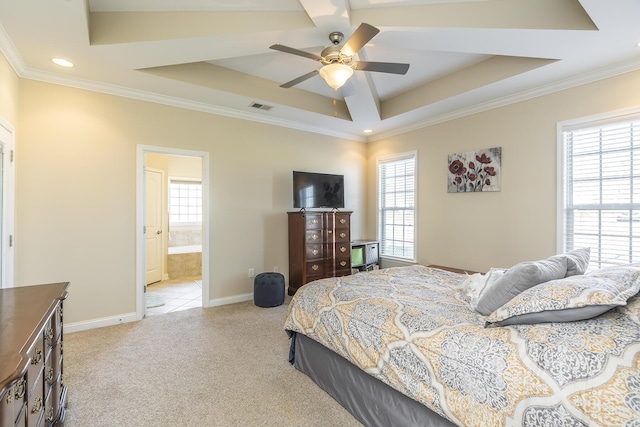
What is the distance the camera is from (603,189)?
9.94 ft

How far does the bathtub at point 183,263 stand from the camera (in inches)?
235

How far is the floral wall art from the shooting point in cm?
380

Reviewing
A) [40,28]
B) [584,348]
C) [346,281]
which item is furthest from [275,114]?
[584,348]

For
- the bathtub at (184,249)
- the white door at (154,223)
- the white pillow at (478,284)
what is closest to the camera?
the white pillow at (478,284)

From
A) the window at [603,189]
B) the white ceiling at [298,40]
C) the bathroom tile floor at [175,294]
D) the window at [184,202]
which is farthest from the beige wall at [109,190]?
the window at [603,189]

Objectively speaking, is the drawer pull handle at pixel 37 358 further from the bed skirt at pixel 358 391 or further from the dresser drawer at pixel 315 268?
the dresser drawer at pixel 315 268

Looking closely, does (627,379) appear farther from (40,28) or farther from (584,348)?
(40,28)

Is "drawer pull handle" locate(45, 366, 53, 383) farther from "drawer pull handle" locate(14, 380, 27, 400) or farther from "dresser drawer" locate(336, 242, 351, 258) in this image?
"dresser drawer" locate(336, 242, 351, 258)

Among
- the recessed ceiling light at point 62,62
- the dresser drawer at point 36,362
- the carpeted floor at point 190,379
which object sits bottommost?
the carpeted floor at point 190,379

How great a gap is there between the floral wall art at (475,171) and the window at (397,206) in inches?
27.7

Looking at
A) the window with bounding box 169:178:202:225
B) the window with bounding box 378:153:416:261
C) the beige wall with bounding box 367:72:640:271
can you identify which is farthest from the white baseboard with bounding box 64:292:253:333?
the beige wall with bounding box 367:72:640:271

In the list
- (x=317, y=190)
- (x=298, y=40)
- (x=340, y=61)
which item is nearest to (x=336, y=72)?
(x=340, y=61)

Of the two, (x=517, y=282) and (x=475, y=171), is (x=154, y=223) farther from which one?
(x=517, y=282)

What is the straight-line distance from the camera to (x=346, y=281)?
2566 millimetres
